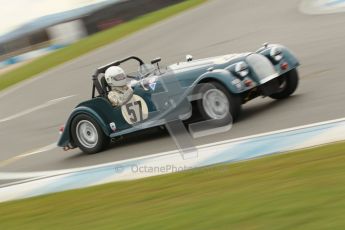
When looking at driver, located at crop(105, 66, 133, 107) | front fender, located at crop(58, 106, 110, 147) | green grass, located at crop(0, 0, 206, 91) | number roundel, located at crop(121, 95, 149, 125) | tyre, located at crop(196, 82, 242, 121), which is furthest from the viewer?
green grass, located at crop(0, 0, 206, 91)

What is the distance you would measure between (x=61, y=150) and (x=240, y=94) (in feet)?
10.3

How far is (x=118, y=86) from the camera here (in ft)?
28.3

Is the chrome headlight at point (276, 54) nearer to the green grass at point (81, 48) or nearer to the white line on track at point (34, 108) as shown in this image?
the white line on track at point (34, 108)

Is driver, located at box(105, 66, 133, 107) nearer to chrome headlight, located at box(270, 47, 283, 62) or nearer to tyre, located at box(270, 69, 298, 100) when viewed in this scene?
chrome headlight, located at box(270, 47, 283, 62)

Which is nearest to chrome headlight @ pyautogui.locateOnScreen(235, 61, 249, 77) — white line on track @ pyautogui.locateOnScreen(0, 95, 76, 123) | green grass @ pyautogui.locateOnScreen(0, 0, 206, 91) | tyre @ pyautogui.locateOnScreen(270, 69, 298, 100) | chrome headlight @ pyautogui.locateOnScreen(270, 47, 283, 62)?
chrome headlight @ pyautogui.locateOnScreen(270, 47, 283, 62)

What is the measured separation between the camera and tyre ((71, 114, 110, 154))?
29.3 ft

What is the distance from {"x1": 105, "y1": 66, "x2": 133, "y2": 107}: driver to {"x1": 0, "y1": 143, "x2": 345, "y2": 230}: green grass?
203 cm

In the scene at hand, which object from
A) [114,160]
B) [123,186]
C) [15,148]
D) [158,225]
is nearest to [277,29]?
[15,148]

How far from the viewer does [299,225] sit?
4.02 m

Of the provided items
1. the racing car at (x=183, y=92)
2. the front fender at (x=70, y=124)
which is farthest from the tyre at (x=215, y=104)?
the front fender at (x=70, y=124)

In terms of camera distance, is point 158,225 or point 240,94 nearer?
point 158,225

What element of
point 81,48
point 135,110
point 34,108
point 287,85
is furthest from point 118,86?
point 81,48

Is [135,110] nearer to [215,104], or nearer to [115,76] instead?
[115,76]

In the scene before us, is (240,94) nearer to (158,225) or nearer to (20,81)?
(158,225)
